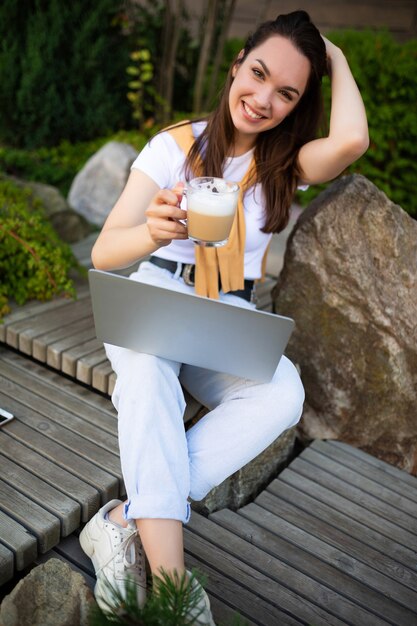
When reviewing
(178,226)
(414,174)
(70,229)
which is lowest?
(70,229)

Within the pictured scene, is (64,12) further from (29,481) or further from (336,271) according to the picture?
(29,481)

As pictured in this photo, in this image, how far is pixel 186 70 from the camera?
5.84 metres

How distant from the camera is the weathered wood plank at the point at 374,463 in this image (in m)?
2.29

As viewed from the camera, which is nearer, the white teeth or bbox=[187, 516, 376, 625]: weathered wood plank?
bbox=[187, 516, 376, 625]: weathered wood plank

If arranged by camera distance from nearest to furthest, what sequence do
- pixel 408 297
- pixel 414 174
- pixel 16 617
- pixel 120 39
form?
pixel 16 617 → pixel 408 297 → pixel 414 174 → pixel 120 39

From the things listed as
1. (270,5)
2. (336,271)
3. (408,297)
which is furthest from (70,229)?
(270,5)

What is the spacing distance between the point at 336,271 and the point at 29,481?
4.38 feet

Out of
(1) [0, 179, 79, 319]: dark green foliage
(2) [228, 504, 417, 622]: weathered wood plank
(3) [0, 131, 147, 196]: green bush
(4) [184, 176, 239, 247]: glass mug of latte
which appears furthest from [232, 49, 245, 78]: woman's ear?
(3) [0, 131, 147, 196]: green bush

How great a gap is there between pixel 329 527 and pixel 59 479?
3.00 ft

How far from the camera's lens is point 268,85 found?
1955 mm

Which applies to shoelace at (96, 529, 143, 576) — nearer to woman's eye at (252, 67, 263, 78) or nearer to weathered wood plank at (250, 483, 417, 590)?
weathered wood plank at (250, 483, 417, 590)

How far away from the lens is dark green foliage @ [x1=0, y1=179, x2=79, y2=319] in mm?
2695

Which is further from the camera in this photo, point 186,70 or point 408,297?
point 186,70

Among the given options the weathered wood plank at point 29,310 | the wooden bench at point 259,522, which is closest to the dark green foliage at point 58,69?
the weathered wood plank at point 29,310
